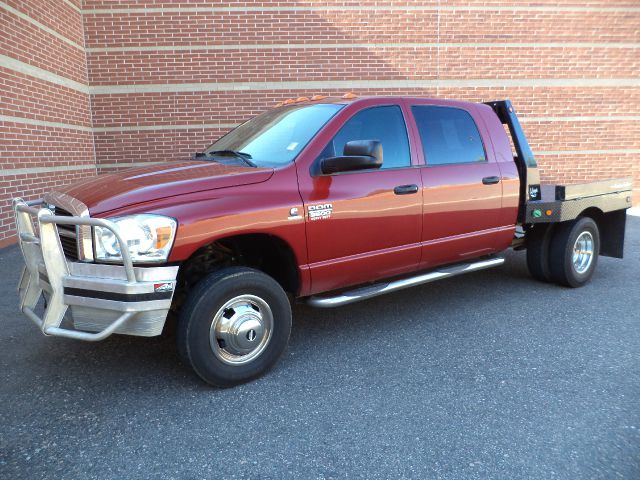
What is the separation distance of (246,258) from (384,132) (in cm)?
156

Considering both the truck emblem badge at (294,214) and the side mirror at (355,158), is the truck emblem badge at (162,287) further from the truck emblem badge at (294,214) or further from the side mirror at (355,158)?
the side mirror at (355,158)

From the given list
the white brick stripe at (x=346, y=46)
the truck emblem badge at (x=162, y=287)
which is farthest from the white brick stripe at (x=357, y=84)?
the truck emblem badge at (x=162, y=287)

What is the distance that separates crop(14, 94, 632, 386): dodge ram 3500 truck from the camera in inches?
116

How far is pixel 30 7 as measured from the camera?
759 centimetres

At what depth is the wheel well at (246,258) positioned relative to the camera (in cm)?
351

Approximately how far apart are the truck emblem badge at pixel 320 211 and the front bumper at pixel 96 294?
1.06 metres

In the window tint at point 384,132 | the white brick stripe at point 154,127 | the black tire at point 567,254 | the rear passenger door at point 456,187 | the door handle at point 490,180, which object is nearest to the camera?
the window tint at point 384,132

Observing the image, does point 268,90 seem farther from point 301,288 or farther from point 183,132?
point 301,288

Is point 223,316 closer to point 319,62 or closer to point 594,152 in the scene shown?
point 319,62

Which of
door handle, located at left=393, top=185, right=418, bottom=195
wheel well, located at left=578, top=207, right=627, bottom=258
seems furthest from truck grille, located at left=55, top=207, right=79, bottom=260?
wheel well, located at left=578, top=207, right=627, bottom=258

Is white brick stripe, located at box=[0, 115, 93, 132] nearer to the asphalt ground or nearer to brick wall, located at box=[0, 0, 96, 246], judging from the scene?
brick wall, located at box=[0, 0, 96, 246]

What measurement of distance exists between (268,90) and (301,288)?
6.96 meters

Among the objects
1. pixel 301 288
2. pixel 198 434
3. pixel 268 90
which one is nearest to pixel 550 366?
pixel 301 288

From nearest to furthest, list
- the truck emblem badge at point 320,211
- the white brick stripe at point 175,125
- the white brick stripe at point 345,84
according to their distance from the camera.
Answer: the truck emblem badge at point 320,211, the white brick stripe at point 175,125, the white brick stripe at point 345,84
